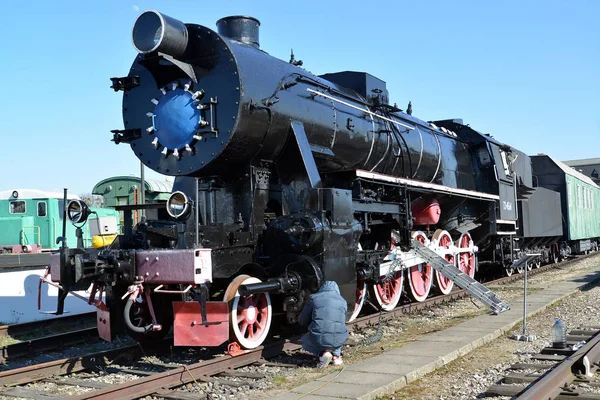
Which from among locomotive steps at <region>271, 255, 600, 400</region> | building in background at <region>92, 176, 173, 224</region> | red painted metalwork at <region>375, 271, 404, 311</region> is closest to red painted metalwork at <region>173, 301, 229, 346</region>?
locomotive steps at <region>271, 255, 600, 400</region>

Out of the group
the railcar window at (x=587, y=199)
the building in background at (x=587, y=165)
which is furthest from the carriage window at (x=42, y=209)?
the building in background at (x=587, y=165)

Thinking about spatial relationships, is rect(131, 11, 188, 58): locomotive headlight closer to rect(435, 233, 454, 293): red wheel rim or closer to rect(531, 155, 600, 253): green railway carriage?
rect(435, 233, 454, 293): red wheel rim

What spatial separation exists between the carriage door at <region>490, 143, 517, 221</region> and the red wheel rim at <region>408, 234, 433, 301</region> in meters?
3.43

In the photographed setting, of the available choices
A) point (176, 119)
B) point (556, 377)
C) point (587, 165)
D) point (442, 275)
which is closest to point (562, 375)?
point (556, 377)

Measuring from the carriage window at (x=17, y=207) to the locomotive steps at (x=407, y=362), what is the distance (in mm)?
17280

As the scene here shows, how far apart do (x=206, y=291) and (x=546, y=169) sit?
19.5 meters

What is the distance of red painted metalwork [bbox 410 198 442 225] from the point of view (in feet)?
35.5

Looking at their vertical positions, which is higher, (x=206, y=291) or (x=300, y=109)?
(x=300, y=109)

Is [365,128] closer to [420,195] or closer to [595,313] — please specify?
[420,195]

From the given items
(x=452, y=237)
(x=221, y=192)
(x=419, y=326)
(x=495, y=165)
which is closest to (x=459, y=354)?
(x=419, y=326)

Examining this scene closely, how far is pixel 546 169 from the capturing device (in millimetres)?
22406

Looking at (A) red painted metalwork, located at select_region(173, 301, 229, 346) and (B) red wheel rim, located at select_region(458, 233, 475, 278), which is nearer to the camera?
(A) red painted metalwork, located at select_region(173, 301, 229, 346)

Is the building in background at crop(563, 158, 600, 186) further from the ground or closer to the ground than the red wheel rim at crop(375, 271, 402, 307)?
further from the ground

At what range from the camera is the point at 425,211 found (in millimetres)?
10859
